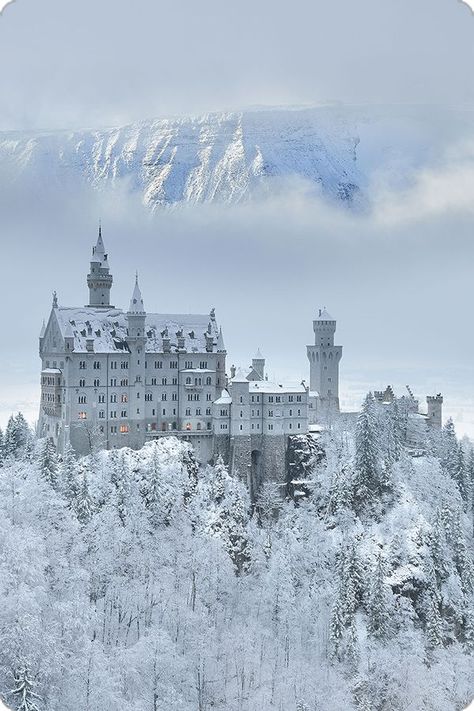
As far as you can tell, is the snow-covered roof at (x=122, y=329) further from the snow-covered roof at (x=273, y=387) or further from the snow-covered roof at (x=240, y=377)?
the snow-covered roof at (x=273, y=387)

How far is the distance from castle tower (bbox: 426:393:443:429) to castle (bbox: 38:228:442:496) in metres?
10.3

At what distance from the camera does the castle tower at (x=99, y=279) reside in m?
55.3

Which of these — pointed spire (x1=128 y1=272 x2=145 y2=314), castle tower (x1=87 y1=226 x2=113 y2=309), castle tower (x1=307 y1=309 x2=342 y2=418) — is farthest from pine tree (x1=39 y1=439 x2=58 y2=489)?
castle tower (x1=307 y1=309 x2=342 y2=418)

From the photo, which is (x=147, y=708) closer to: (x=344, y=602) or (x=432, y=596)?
(x=344, y=602)

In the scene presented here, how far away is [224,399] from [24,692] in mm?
30319

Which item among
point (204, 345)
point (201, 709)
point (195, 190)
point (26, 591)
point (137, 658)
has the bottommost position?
point (201, 709)

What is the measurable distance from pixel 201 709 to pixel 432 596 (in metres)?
17.0

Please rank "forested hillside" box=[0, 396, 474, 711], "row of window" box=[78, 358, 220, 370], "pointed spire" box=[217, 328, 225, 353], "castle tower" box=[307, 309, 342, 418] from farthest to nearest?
1. "castle tower" box=[307, 309, 342, 418]
2. "pointed spire" box=[217, 328, 225, 353]
3. "row of window" box=[78, 358, 220, 370]
4. "forested hillside" box=[0, 396, 474, 711]

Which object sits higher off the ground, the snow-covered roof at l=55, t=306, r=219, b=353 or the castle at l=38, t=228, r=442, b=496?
the snow-covered roof at l=55, t=306, r=219, b=353

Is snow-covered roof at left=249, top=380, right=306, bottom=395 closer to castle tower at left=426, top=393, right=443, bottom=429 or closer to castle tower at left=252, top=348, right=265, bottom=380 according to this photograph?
castle tower at left=252, top=348, right=265, bottom=380

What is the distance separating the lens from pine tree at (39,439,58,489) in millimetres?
47188

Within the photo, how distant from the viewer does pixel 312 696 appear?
1474 inches

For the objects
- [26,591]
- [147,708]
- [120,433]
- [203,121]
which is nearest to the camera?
[26,591]

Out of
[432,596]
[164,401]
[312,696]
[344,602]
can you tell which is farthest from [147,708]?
[164,401]
